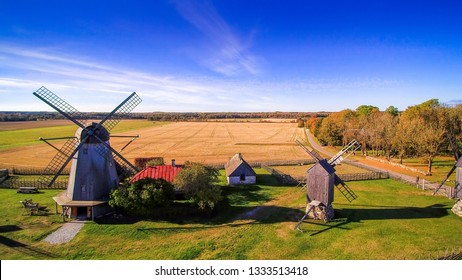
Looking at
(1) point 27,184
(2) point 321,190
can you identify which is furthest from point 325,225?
(1) point 27,184

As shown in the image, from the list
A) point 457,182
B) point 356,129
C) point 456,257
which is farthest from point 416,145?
point 456,257

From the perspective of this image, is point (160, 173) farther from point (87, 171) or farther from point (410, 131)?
point (410, 131)

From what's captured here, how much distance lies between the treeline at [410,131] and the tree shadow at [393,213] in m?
9.29

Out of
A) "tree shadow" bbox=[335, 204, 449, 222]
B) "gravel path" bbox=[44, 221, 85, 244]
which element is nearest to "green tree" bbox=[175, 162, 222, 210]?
"gravel path" bbox=[44, 221, 85, 244]

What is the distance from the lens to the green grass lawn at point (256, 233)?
1748 cm

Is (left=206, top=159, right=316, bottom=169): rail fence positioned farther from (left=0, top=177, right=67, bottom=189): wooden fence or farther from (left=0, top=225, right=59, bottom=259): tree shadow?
(left=0, top=225, right=59, bottom=259): tree shadow

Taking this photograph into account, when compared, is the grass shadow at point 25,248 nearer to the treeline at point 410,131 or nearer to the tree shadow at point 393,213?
the tree shadow at point 393,213

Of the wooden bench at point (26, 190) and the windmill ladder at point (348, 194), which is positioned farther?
the wooden bench at point (26, 190)

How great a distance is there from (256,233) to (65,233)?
13687mm

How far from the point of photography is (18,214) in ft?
78.4

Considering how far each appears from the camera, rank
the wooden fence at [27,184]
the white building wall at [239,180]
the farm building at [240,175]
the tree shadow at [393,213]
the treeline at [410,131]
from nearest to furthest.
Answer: the tree shadow at [393,213], the wooden fence at [27,184], the farm building at [240,175], the white building wall at [239,180], the treeline at [410,131]

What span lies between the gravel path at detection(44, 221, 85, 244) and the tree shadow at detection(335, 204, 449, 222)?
20734 mm

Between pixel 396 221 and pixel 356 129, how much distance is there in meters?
38.6

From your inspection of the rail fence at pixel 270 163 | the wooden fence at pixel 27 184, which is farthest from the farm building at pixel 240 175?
the wooden fence at pixel 27 184
